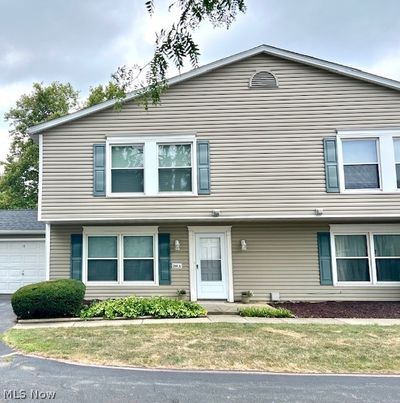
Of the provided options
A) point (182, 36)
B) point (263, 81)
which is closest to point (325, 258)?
point (263, 81)

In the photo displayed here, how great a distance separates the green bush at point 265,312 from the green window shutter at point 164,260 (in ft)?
8.16

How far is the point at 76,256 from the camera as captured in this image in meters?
10.7

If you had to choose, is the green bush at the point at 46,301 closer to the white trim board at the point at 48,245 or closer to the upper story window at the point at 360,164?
the white trim board at the point at 48,245

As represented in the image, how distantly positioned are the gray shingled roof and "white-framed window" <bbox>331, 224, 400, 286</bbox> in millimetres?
10550

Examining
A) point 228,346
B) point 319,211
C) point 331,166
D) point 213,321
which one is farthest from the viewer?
point 331,166

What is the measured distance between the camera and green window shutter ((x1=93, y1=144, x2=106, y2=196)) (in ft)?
34.2

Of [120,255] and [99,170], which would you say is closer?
[99,170]

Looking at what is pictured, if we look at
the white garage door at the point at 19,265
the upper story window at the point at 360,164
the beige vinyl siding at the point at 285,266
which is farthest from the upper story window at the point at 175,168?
the white garage door at the point at 19,265

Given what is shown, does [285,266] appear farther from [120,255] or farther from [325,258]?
[120,255]

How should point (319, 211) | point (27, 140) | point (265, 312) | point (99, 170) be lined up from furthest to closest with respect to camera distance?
point (27, 140)
point (99, 170)
point (319, 211)
point (265, 312)

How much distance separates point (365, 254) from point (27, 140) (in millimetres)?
24404

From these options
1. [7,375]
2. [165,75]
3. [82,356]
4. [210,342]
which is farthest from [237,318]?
[165,75]

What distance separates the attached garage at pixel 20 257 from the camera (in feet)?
44.6

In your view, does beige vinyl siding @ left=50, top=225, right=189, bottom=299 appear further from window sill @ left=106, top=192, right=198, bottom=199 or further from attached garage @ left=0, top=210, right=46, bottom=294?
attached garage @ left=0, top=210, right=46, bottom=294
